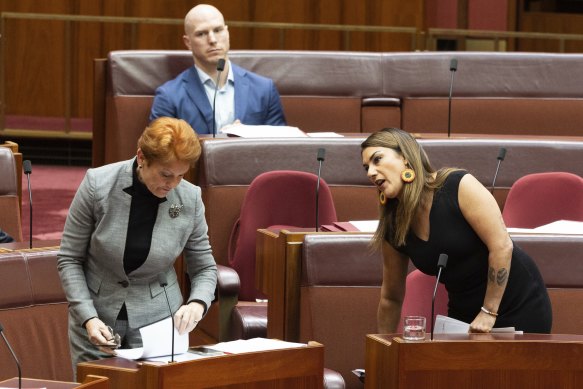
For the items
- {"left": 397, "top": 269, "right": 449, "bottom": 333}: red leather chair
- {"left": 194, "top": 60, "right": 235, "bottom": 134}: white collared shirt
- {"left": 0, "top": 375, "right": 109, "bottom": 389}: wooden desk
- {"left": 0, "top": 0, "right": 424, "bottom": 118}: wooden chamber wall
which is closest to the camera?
{"left": 0, "top": 375, "right": 109, "bottom": 389}: wooden desk

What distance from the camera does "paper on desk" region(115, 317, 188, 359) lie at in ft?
4.16

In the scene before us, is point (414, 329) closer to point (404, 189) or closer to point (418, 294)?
point (404, 189)

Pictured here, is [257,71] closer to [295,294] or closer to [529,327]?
[295,294]

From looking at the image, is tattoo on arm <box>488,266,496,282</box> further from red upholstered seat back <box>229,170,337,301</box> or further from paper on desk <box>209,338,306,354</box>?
red upholstered seat back <box>229,170,337,301</box>

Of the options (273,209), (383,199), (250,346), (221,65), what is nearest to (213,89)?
(221,65)

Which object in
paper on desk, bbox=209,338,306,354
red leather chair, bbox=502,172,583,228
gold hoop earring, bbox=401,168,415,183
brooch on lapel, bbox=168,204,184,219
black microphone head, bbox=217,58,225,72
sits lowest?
paper on desk, bbox=209,338,306,354

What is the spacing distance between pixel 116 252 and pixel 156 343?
0.16m

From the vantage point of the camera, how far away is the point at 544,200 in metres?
2.04

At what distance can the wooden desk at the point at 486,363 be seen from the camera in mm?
1267

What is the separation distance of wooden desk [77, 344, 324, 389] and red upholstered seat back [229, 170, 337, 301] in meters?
0.70

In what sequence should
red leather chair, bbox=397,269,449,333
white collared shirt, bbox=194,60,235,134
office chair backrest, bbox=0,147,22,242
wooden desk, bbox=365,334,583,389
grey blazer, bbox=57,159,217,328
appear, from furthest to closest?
white collared shirt, bbox=194,60,235,134 → office chair backrest, bbox=0,147,22,242 → red leather chair, bbox=397,269,449,333 → grey blazer, bbox=57,159,217,328 → wooden desk, bbox=365,334,583,389

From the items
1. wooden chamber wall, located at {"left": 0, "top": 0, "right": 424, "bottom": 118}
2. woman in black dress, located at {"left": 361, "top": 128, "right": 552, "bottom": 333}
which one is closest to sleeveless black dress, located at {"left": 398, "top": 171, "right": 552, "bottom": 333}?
woman in black dress, located at {"left": 361, "top": 128, "right": 552, "bottom": 333}

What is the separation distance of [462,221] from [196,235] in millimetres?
320

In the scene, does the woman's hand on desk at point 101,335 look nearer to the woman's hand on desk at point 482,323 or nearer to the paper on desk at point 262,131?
the woman's hand on desk at point 482,323
